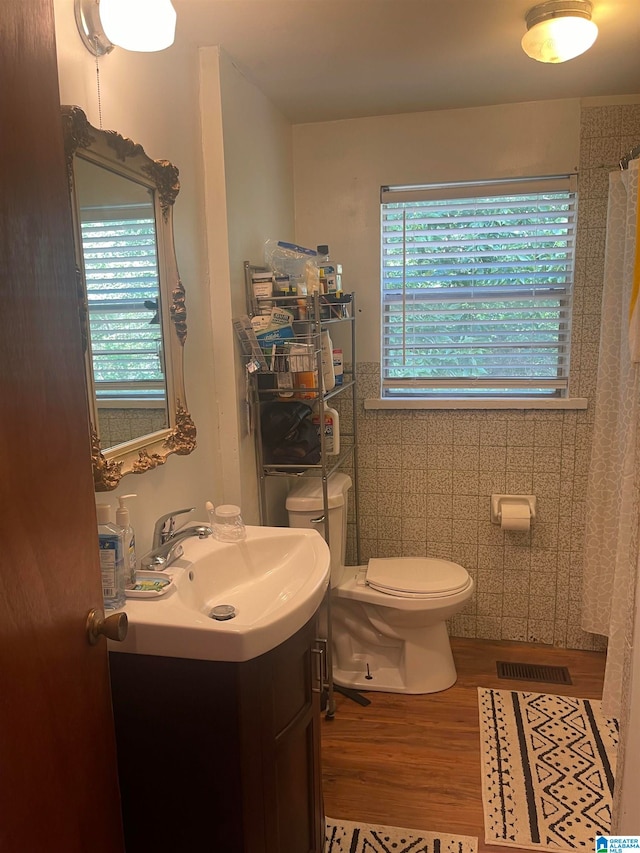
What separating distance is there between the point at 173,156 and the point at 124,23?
46 cm

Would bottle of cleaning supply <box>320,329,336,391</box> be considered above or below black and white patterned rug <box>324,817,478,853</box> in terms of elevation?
above

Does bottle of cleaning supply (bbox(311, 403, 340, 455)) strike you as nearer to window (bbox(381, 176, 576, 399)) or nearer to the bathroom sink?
window (bbox(381, 176, 576, 399))

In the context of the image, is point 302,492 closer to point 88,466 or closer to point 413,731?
point 413,731

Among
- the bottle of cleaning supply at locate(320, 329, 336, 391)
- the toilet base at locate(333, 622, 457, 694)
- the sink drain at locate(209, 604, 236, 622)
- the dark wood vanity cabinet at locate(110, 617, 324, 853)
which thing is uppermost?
the bottle of cleaning supply at locate(320, 329, 336, 391)

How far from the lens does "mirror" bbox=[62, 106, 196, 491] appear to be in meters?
1.33

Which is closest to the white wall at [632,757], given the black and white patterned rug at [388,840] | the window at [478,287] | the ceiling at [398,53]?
the black and white patterned rug at [388,840]

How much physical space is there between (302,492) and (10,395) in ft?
5.54

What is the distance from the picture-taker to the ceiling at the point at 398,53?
1.71 m

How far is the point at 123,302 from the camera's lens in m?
1.48

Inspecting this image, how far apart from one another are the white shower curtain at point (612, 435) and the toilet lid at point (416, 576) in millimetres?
563

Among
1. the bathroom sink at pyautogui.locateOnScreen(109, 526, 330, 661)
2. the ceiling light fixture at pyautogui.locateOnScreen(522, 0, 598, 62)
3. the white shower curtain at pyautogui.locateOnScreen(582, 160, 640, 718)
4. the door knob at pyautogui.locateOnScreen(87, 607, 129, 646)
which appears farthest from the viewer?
the white shower curtain at pyautogui.locateOnScreen(582, 160, 640, 718)

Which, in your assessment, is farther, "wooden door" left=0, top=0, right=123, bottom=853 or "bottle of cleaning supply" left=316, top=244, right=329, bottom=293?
"bottle of cleaning supply" left=316, top=244, right=329, bottom=293

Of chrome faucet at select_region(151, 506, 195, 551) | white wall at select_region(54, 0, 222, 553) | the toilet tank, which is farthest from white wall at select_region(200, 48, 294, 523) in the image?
chrome faucet at select_region(151, 506, 195, 551)

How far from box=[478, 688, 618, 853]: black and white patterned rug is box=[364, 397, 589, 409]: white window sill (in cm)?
116
